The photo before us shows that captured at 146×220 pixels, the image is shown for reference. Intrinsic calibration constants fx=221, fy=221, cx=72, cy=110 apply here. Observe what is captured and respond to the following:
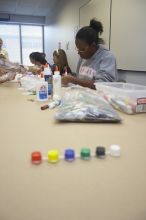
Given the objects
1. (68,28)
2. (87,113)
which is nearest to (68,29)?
(68,28)

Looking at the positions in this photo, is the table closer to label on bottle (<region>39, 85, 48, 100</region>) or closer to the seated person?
label on bottle (<region>39, 85, 48, 100</region>)

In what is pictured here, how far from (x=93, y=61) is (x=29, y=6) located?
4639 millimetres

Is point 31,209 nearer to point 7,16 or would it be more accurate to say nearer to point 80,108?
point 80,108

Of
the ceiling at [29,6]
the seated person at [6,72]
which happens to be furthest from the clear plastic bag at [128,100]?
the ceiling at [29,6]

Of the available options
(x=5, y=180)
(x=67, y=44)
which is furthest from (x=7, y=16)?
(x=5, y=180)

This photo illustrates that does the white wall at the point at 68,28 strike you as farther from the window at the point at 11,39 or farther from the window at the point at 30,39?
the window at the point at 11,39

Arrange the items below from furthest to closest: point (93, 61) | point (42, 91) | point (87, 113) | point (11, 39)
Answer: point (11, 39)
point (93, 61)
point (42, 91)
point (87, 113)

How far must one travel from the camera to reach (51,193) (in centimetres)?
42

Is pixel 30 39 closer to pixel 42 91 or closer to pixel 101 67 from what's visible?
pixel 101 67

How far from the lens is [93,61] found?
1.85m

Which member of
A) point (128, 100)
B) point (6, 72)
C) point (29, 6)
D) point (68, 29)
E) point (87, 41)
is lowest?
point (128, 100)

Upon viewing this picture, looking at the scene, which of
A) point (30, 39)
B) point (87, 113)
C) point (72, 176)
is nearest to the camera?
point (72, 176)

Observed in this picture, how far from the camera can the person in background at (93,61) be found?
1.71 m

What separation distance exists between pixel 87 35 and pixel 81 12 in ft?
8.10
